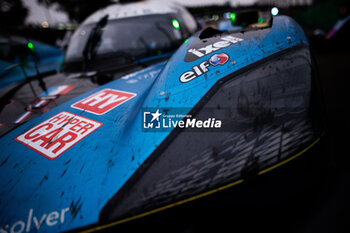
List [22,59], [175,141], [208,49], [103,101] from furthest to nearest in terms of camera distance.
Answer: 1. [22,59]
2. [103,101]
3. [208,49]
4. [175,141]

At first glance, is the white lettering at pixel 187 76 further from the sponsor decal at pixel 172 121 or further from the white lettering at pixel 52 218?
the white lettering at pixel 52 218

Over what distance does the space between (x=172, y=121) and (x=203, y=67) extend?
0.37 meters

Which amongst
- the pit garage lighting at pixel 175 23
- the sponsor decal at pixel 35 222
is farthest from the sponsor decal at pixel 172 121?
the pit garage lighting at pixel 175 23

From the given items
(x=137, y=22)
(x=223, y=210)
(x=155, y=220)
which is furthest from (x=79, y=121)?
(x=137, y=22)

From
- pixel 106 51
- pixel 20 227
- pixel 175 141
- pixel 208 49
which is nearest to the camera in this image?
pixel 20 227

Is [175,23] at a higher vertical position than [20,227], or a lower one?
higher

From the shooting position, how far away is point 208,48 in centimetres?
119

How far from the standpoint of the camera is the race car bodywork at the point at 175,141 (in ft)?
2.36

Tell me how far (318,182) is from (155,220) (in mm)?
729

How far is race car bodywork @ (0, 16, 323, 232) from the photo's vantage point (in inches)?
28.3

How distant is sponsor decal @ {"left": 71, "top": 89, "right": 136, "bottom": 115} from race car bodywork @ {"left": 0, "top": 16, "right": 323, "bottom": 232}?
58 millimetres

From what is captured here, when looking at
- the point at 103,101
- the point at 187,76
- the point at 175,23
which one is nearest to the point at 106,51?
the point at 175,23

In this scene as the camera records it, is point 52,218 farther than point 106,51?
No

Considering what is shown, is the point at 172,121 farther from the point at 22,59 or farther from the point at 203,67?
the point at 22,59
